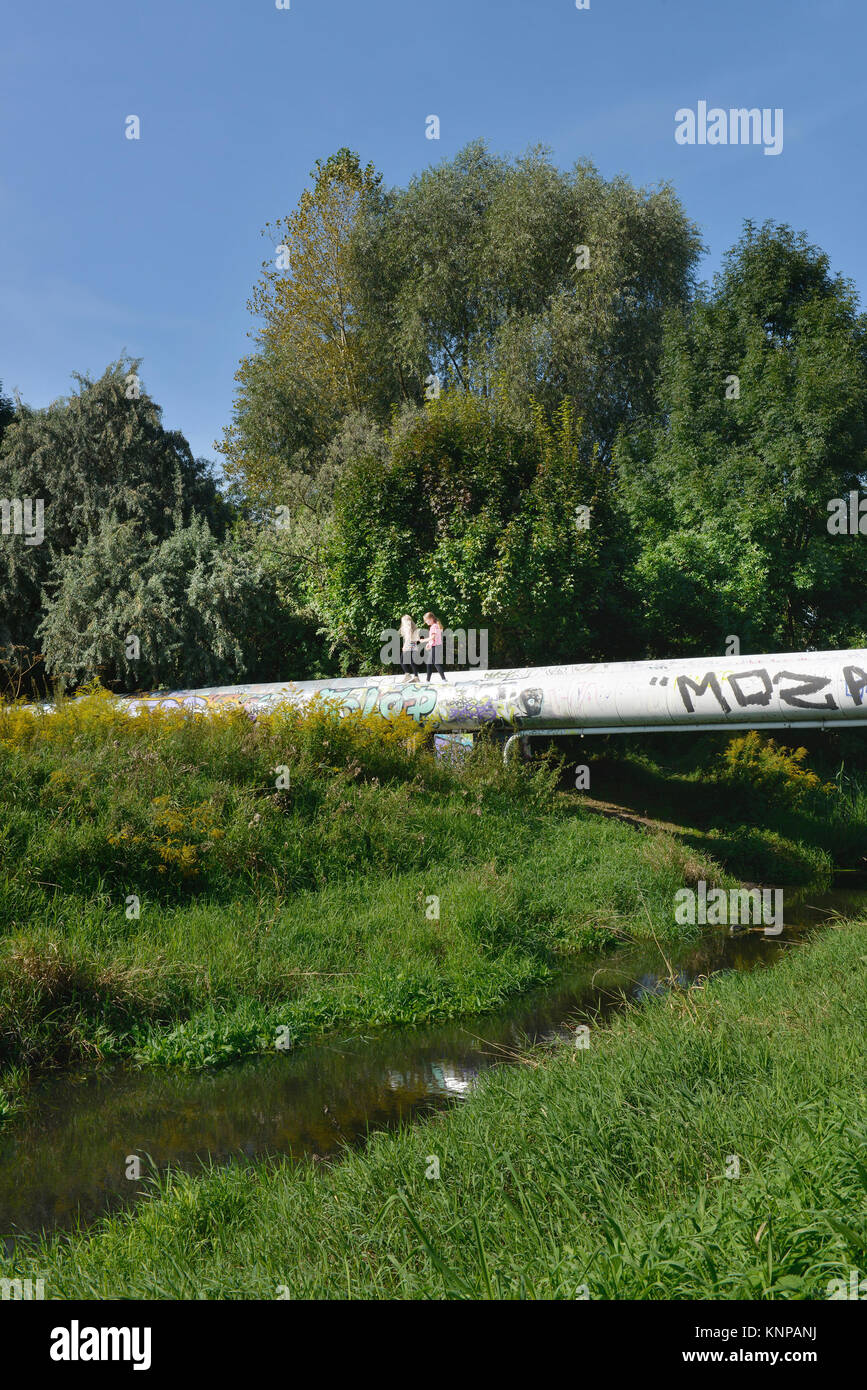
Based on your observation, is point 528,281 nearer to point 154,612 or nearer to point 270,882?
point 154,612

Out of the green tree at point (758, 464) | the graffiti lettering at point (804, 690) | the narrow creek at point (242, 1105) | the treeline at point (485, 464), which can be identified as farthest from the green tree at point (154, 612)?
the narrow creek at point (242, 1105)

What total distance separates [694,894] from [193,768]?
7.02 meters

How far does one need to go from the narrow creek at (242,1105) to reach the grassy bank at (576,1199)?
47cm

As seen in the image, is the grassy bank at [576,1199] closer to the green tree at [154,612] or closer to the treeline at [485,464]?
the treeline at [485,464]

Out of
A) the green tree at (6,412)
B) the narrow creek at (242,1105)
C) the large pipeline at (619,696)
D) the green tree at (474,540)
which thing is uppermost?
the green tree at (6,412)

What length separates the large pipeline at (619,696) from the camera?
43.6ft

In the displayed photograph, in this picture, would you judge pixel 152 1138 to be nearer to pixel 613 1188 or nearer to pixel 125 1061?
pixel 125 1061

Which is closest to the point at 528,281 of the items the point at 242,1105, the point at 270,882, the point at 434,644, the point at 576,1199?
the point at 434,644

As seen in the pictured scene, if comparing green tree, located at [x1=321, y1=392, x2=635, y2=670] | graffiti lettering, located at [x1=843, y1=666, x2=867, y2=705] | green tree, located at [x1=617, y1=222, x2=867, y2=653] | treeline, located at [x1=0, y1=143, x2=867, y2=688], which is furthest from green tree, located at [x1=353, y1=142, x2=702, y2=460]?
graffiti lettering, located at [x1=843, y1=666, x2=867, y2=705]

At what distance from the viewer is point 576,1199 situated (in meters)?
4.50

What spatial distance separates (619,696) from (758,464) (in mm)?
10738

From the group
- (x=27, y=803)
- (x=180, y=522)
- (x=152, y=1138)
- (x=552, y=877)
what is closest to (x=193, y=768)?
(x=27, y=803)

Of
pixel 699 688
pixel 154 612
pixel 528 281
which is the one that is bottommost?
pixel 699 688

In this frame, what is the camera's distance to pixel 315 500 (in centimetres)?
2697
